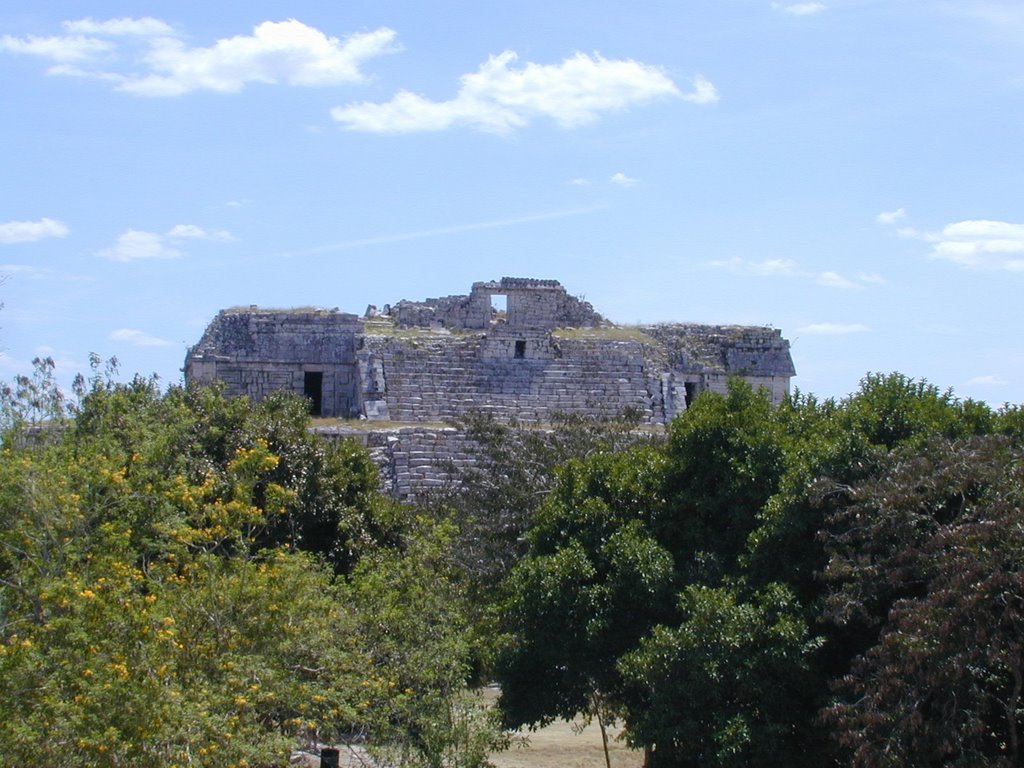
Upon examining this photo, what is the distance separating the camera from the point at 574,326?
2956cm

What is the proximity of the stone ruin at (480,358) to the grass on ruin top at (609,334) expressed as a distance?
4 cm

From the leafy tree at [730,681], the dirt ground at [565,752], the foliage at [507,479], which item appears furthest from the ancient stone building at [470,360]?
the leafy tree at [730,681]

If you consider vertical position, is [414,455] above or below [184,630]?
above

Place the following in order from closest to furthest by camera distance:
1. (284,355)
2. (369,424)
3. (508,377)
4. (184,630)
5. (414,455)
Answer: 1. (184,630)
2. (414,455)
3. (369,424)
4. (508,377)
5. (284,355)

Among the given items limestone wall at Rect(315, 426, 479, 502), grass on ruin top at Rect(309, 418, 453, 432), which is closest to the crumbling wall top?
grass on ruin top at Rect(309, 418, 453, 432)

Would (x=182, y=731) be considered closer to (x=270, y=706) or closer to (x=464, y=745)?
(x=270, y=706)

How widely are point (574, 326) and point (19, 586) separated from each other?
66.5 ft

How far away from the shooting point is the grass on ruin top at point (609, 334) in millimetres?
28578

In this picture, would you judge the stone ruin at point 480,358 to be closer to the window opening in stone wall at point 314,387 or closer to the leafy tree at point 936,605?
the window opening in stone wall at point 314,387

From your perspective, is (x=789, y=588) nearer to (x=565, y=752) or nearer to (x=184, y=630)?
(x=184, y=630)

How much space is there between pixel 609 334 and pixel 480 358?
3.32m

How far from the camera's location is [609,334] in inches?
1145

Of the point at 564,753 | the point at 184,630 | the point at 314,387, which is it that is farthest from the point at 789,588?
the point at 314,387

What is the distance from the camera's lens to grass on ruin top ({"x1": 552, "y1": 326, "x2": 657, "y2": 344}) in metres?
28.6
